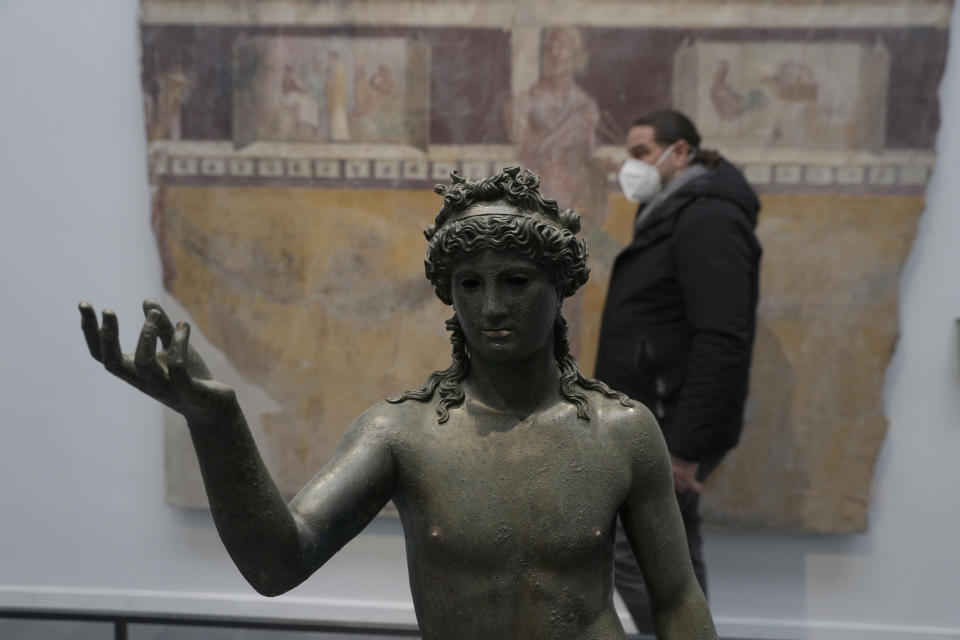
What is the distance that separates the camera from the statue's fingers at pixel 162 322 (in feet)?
4.18

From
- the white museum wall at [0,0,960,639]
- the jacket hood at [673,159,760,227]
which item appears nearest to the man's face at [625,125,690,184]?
the jacket hood at [673,159,760,227]

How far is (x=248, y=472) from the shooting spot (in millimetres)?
1385

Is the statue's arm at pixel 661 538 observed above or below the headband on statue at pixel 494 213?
below

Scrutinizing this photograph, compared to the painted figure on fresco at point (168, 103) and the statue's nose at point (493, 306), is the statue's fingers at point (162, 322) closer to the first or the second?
the statue's nose at point (493, 306)

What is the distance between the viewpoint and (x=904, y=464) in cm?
346

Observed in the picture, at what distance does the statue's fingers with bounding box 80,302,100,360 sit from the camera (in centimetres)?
122

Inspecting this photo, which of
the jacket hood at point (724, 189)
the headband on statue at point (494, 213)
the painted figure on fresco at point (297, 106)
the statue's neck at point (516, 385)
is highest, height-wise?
the painted figure on fresco at point (297, 106)

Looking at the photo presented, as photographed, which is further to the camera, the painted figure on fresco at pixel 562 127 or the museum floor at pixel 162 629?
the painted figure on fresco at pixel 562 127

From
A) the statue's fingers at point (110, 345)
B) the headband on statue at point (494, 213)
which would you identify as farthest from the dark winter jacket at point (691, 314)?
the statue's fingers at point (110, 345)

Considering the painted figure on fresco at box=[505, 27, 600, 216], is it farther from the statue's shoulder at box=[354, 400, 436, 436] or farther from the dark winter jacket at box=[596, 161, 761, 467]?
the statue's shoulder at box=[354, 400, 436, 436]

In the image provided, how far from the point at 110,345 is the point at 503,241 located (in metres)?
0.60

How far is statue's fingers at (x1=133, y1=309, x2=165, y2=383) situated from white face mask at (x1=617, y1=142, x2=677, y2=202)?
196cm

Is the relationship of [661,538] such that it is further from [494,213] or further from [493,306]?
[494,213]

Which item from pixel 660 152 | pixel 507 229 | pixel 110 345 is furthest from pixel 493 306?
pixel 660 152
